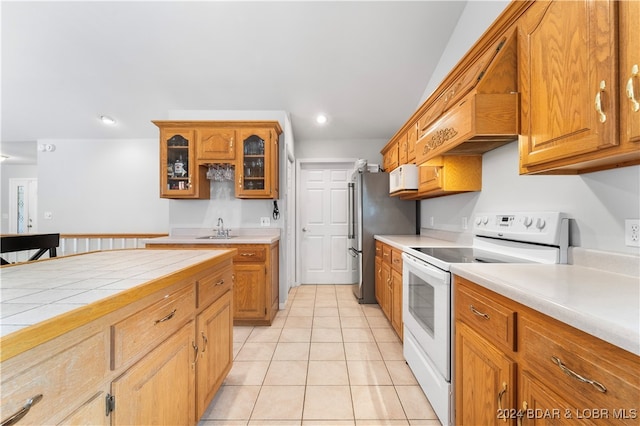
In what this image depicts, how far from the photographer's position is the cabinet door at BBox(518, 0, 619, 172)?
91cm

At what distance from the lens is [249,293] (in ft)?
9.39

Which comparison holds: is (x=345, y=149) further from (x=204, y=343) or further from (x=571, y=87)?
(x=204, y=343)

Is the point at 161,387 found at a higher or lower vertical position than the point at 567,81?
lower

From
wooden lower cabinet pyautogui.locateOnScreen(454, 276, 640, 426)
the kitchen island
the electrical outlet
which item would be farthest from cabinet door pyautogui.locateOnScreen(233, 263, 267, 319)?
the electrical outlet

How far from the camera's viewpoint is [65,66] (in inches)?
121

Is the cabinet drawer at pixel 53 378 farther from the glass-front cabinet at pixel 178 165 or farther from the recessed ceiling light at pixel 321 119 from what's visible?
the recessed ceiling light at pixel 321 119

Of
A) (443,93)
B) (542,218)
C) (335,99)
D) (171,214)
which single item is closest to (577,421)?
(542,218)

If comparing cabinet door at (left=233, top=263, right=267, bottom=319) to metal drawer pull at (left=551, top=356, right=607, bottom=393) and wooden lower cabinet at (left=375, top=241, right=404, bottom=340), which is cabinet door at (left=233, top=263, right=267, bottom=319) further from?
metal drawer pull at (left=551, top=356, right=607, bottom=393)

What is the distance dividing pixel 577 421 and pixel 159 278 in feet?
4.48

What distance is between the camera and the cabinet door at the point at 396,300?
2416 mm

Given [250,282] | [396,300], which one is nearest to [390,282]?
[396,300]

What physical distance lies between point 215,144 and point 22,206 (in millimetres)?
6178

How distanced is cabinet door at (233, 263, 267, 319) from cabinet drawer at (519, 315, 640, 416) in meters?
2.39

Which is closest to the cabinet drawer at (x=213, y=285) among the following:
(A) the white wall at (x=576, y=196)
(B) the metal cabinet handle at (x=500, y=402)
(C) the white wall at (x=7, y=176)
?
(B) the metal cabinet handle at (x=500, y=402)
